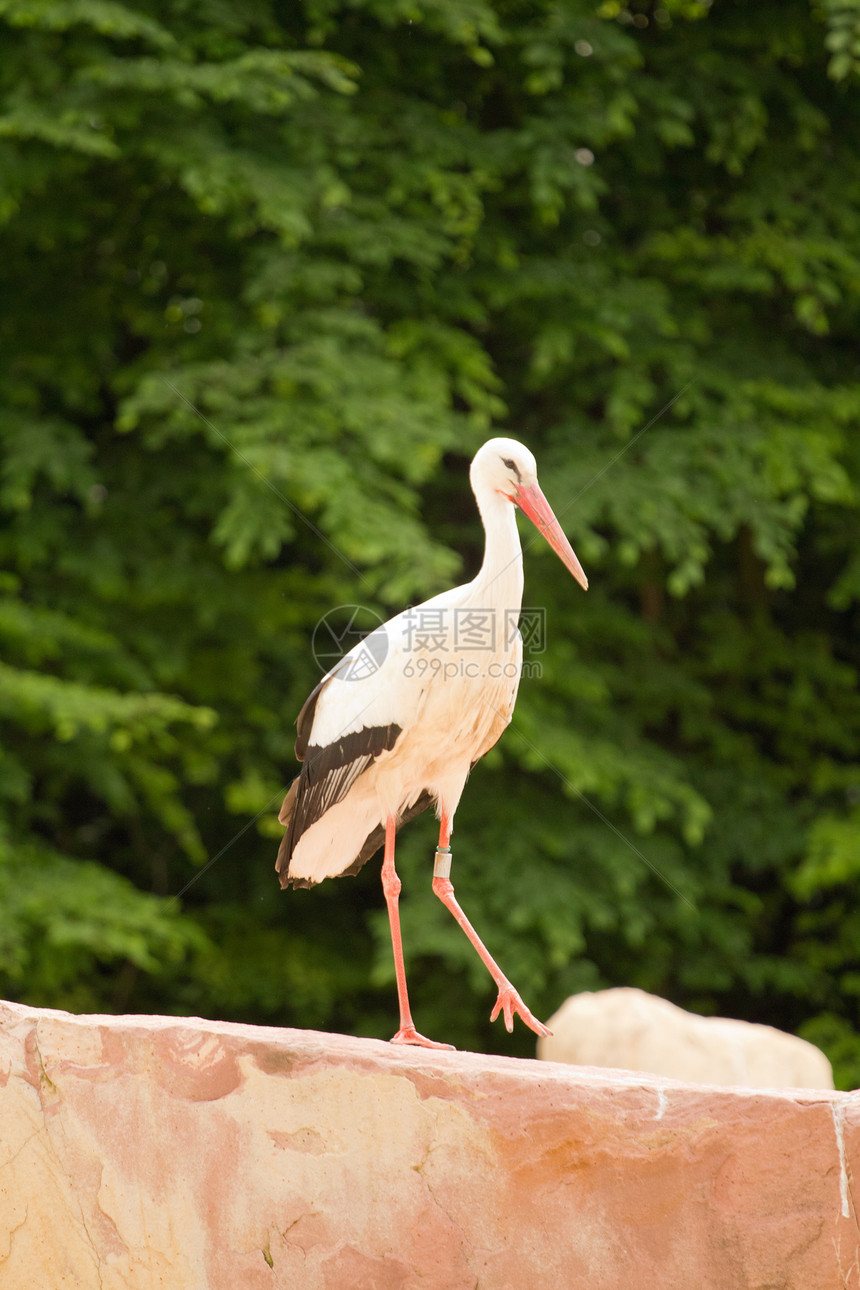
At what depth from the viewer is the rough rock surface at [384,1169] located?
3.05 m

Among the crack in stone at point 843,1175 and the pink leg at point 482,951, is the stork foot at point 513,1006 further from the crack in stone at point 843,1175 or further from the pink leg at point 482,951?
the crack in stone at point 843,1175

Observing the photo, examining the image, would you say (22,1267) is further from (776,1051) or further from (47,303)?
(47,303)

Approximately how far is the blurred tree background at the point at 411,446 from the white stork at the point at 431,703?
218 centimetres

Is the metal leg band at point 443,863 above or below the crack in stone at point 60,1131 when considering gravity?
above

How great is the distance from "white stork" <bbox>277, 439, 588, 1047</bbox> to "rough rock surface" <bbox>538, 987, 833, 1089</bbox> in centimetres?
270

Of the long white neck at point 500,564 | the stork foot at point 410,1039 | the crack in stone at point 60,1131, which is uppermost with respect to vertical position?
the long white neck at point 500,564

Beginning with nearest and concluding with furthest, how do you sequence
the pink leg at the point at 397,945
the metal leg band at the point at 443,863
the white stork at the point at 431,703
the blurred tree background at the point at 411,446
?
the white stork at the point at 431,703
the pink leg at the point at 397,945
the metal leg band at the point at 443,863
the blurred tree background at the point at 411,446

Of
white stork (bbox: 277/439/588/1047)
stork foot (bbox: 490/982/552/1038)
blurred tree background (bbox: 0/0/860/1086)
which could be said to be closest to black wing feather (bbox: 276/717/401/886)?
white stork (bbox: 277/439/588/1047)

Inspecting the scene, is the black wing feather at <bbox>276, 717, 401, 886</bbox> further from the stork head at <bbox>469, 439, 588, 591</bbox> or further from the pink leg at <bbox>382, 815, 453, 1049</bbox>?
the stork head at <bbox>469, 439, 588, 591</bbox>

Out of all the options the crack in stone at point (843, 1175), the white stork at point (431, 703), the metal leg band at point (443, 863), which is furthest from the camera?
the metal leg band at point (443, 863)

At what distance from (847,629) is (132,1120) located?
22.5 feet

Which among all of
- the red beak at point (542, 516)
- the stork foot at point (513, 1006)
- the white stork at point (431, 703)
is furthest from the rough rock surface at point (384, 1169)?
the red beak at point (542, 516)

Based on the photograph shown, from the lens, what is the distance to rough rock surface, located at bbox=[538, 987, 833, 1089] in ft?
20.3

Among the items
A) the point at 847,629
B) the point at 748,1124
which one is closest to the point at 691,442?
the point at 847,629
